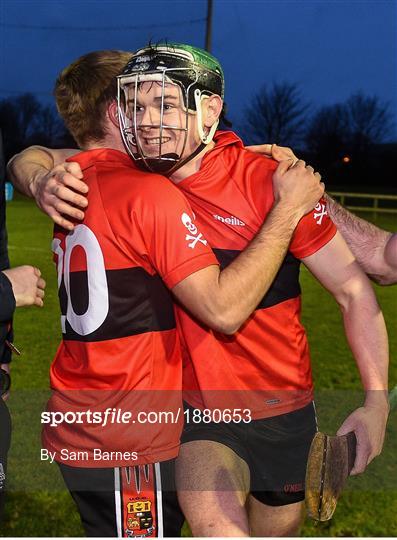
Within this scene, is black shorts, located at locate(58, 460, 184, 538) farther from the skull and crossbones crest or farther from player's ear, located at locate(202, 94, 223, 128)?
player's ear, located at locate(202, 94, 223, 128)

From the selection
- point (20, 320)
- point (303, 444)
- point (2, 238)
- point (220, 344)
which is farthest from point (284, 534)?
point (20, 320)

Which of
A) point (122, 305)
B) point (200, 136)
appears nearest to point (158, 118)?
point (200, 136)

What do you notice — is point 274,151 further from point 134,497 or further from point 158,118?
point 134,497


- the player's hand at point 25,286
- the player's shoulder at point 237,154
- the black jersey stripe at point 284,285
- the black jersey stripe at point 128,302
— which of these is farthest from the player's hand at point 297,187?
the player's hand at point 25,286

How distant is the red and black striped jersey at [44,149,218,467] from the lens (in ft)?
7.14

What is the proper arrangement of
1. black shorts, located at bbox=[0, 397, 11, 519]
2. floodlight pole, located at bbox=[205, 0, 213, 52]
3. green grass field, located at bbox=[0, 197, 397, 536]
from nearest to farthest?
black shorts, located at bbox=[0, 397, 11, 519], green grass field, located at bbox=[0, 197, 397, 536], floodlight pole, located at bbox=[205, 0, 213, 52]

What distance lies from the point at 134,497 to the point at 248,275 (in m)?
0.82

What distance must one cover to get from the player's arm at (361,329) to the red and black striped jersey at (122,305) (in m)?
0.48

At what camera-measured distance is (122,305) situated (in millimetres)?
2279

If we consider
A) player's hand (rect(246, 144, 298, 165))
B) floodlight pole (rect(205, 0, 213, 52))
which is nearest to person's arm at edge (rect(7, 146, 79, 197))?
player's hand (rect(246, 144, 298, 165))

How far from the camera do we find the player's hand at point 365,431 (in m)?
2.43

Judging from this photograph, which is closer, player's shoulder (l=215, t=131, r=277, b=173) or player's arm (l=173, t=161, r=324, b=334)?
player's arm (l=173, t=161, r=324, b=334)

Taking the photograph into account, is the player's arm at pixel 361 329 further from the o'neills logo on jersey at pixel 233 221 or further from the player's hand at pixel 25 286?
the player's hand at pixel 25 286

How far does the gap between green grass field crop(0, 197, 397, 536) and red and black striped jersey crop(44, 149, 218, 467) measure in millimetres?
1800
